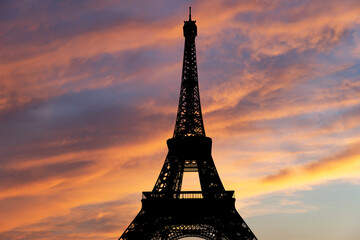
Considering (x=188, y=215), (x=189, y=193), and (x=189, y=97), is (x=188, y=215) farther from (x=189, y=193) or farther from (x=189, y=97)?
(x=189, y=97)

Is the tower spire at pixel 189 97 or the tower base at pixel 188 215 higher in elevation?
the tower spire at pixel 189 97

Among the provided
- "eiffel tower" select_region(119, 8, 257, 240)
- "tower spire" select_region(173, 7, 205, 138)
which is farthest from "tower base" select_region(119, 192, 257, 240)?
"tower spire" select_region(173, 7, 205, 138)

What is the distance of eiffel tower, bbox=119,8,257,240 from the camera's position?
187 feet

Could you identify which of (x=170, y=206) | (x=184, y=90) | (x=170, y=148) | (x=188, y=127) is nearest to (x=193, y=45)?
(x=184, y=90)

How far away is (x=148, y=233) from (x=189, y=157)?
15.6 metres

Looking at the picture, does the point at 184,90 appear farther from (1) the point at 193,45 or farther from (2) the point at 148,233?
(2) the point at 148,233

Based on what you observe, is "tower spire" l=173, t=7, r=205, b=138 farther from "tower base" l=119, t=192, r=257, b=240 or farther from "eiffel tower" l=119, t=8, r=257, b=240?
"tower base" l=119, t=192, r=257, b=240

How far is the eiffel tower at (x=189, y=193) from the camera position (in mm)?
57031

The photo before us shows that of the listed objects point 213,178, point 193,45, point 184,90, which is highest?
point 193,45

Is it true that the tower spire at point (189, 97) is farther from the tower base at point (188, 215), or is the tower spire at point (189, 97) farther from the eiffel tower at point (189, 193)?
the tower base at point (188, 215)

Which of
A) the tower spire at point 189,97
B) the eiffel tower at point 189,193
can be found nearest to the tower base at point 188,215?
the eiffel tower at point 189,193

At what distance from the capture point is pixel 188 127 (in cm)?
6731

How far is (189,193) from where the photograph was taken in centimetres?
5944

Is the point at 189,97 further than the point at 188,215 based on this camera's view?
Yes
